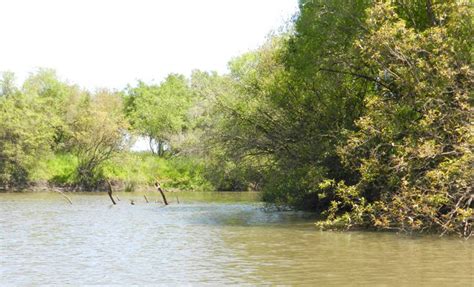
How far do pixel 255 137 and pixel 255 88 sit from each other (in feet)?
11.3

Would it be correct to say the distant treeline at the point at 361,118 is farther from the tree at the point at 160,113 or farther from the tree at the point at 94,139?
the tree at the point at 160,113

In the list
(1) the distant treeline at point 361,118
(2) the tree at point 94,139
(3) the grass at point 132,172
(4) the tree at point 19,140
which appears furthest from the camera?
(2) the tree at point 94,139

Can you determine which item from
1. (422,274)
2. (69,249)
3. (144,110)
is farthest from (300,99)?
(144,110)

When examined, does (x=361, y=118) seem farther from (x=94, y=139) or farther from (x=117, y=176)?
(x=94, y=139)

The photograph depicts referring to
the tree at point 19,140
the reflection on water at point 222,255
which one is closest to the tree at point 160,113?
the tree at point 19,140

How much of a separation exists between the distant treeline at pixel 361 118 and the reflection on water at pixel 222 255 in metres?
1.55

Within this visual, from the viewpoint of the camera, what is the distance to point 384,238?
2100 cm

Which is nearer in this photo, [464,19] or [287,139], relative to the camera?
[464,19]

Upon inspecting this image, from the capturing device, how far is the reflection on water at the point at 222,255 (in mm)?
13719

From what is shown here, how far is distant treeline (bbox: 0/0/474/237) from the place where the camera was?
69.5ft

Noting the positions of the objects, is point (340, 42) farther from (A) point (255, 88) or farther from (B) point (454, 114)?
(A) point (255, 88)

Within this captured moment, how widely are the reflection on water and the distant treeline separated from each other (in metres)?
1.55

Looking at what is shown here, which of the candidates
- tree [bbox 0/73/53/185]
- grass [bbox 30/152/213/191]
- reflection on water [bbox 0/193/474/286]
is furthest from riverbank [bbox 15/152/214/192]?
reflection on water [bbox 0/193/474/286]

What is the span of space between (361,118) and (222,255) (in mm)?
7969
